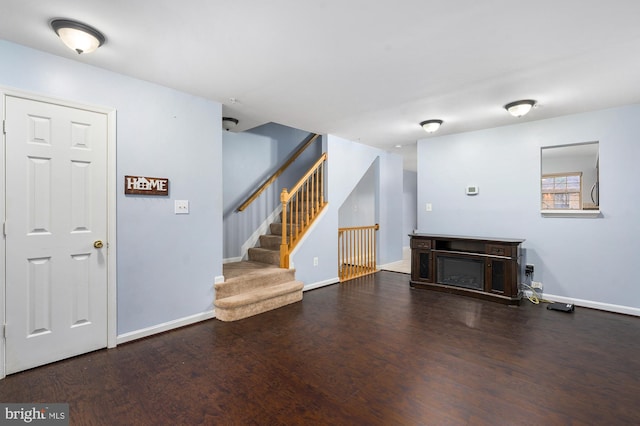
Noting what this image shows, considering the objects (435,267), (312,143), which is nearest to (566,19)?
→ (435,267)

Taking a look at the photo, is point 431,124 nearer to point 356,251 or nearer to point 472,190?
point 472,190

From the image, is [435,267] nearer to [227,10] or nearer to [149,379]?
[149,379]

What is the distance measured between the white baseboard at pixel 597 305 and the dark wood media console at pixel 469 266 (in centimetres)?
48

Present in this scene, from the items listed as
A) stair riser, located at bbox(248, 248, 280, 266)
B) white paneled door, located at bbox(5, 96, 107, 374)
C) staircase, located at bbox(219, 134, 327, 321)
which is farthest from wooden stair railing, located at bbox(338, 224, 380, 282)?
white paneled door, located at bbox(5, 96, 107, 374)

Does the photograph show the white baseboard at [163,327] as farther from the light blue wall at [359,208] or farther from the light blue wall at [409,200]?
the light blue wall at [409,200]

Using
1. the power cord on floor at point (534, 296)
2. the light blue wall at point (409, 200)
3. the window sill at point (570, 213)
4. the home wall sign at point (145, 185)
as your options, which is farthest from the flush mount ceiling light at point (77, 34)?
the light blue wall at point (409, 200)

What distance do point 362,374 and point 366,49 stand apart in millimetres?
2498

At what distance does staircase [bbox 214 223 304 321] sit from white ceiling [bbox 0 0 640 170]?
213cm

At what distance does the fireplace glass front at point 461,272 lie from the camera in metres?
4.25

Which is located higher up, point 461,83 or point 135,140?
point 461,83

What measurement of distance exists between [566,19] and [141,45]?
2.99 meters

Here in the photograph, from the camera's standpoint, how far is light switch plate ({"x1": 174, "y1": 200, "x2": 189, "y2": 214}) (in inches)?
124

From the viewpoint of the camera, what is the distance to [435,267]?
15.1 feet

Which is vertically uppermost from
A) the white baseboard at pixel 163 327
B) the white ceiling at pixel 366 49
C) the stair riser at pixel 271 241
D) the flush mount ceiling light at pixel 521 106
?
the white ceiling at pixel 366 49
